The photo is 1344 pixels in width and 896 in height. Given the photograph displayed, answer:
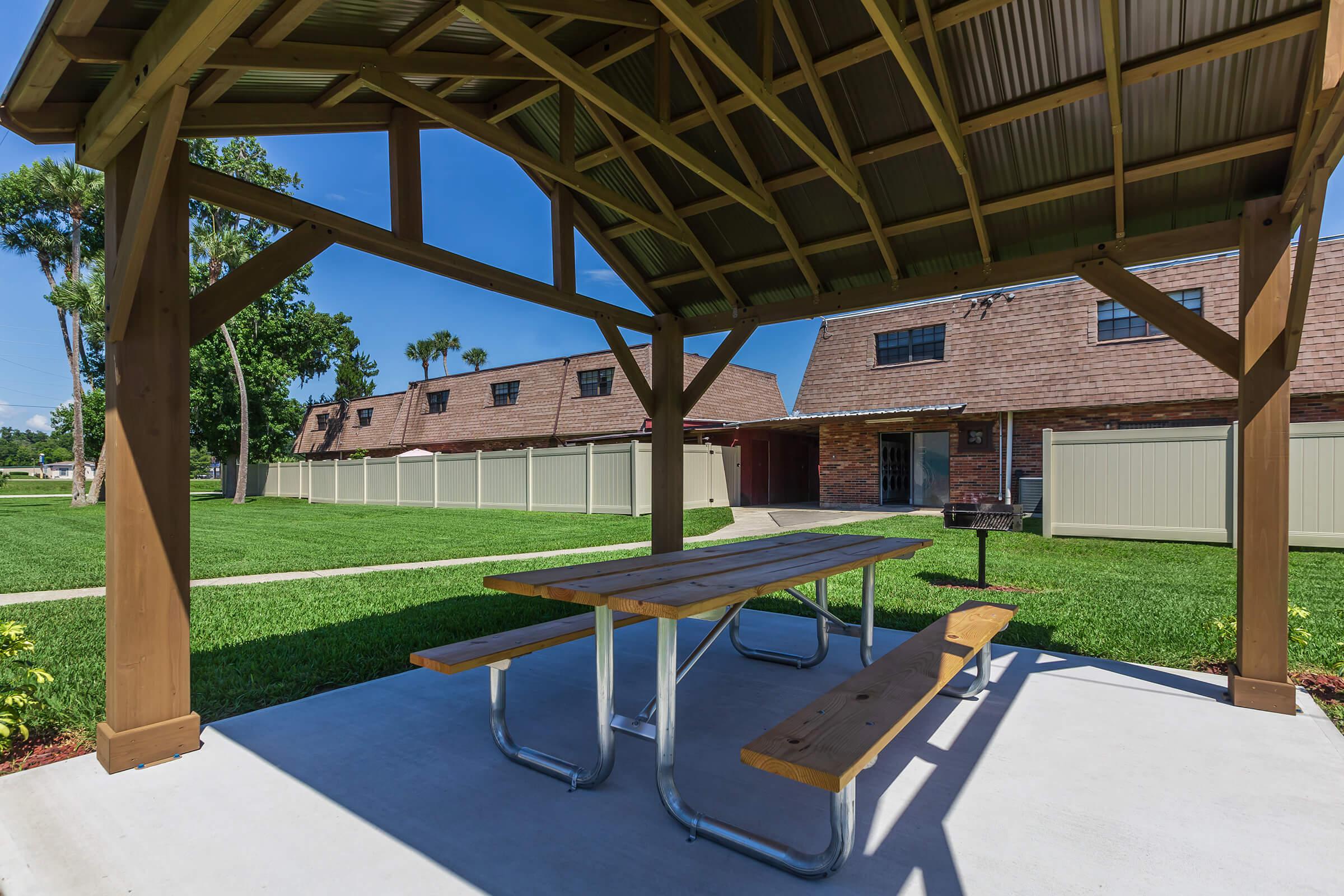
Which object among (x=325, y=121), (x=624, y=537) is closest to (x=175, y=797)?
(x=325, y=121)

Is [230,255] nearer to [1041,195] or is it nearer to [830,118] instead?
[830,118]

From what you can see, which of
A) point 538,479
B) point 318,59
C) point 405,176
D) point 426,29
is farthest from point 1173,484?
point 538,479

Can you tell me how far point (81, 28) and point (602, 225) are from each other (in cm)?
375

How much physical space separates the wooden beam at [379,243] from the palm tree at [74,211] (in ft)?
86.0

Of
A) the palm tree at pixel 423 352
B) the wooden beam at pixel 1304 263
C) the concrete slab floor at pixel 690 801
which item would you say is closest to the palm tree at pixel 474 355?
the palm tree at pixel 423 352

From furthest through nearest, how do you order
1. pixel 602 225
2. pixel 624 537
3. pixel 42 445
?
pixel 42 445, pixel 624 537, pixel 602 225

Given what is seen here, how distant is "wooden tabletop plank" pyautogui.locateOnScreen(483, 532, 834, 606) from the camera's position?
2.82m

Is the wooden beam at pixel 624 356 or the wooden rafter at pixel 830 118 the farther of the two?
the wooden beam at pixel 624 356

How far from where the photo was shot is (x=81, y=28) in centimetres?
242

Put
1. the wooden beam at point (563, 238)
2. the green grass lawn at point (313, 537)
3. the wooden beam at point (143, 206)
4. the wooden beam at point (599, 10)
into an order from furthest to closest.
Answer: the green grass lawn at point (313, 537) → the wooden beam at point (563, 238) → the wooden beam at point (599, 10) → the wooden beam at point (143, 206)

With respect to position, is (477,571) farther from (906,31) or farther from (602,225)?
(906,31)

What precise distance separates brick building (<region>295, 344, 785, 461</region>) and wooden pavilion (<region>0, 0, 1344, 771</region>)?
48.3 feet

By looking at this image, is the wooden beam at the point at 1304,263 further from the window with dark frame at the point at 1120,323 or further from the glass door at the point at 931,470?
the glass door at the point at 931,470

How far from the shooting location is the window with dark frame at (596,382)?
22125 millimetres
